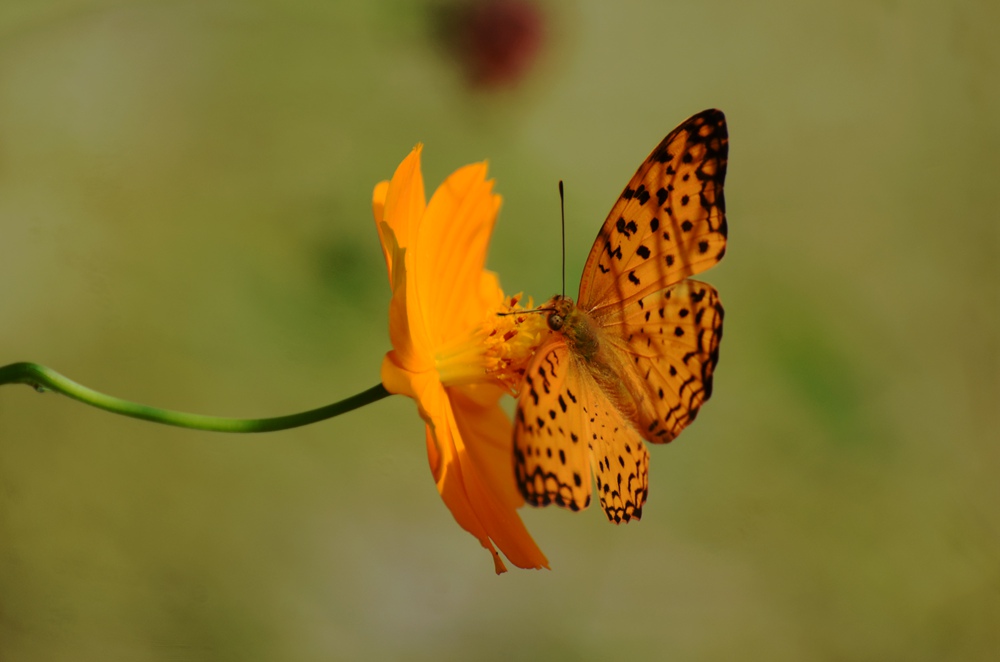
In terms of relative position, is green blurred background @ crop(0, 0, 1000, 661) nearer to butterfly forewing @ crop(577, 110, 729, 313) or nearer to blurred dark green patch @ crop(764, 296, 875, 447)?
blurred dark green patch @ crop(764, 296, 875, 447)

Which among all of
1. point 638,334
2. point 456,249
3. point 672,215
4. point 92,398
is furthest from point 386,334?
point 92,398

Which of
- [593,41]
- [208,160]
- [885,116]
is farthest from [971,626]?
[208,160]

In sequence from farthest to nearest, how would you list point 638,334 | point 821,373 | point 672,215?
point 821,373 < point 638,334 < point 672,215

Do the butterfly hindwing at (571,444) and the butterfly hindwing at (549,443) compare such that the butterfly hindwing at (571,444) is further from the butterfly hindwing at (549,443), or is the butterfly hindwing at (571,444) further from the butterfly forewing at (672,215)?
the butterfly forewing at (672,215)

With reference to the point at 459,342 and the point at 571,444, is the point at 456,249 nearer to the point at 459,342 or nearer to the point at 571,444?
the point at 459,342

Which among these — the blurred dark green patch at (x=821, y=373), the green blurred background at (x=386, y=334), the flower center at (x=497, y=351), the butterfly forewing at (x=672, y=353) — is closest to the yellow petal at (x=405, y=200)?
the flower center at (x=497, y=351)

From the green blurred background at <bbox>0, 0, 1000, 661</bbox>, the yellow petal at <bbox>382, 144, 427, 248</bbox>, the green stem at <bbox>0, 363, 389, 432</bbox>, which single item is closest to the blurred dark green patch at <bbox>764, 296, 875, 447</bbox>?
the green blurred background at <bbox>0, 0, 1000, 661</bbox>

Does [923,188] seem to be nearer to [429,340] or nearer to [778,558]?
[778,558]
